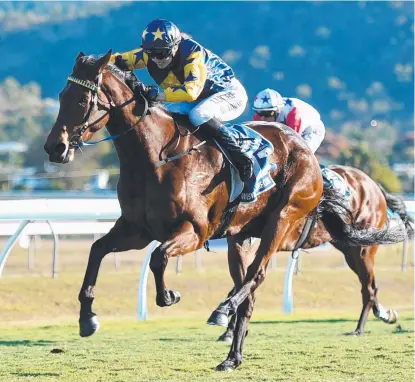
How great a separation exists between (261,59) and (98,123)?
142599 mm

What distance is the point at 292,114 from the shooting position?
9328 mm

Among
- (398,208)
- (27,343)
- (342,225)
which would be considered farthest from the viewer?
(398,208)

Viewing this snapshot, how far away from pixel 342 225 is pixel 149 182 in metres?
2.62

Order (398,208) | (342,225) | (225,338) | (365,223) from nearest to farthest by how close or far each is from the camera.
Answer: (225,338) → (342,225) → (365,223) → (398,208)

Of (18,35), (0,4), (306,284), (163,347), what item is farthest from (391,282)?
(0,4)

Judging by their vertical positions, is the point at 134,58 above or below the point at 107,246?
above

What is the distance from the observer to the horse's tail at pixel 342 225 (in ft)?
29.6

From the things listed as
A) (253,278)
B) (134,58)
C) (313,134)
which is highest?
(134,58)

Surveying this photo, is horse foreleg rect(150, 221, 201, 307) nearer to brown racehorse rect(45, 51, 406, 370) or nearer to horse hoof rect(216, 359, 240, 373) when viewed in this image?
brown racehorse rect(45, 51, 406, 370)

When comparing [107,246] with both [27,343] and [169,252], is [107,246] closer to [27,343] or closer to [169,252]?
[169,252]

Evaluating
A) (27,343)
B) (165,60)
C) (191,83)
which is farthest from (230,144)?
(27,343)

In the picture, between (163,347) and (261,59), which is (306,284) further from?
(261,59)

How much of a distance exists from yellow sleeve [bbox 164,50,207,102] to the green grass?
167 cm

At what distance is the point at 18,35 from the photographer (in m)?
173
